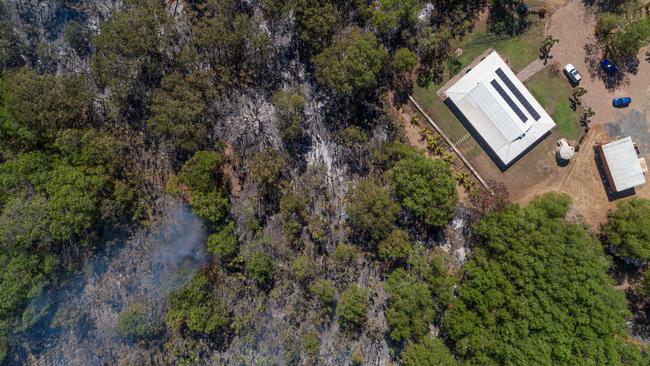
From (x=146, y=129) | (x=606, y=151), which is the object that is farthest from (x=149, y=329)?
(x=606, y=151)

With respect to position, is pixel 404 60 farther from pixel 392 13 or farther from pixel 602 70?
pixel 602 70

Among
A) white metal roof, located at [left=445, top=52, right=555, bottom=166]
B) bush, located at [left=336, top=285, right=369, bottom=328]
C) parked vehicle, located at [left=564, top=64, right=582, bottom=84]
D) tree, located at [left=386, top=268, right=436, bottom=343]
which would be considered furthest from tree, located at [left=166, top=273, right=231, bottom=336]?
parked vehicle, located at [left=564, top=64, right=582, bottom=84]

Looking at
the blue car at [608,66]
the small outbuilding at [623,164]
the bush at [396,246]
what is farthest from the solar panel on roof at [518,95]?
the bush at [396,246]

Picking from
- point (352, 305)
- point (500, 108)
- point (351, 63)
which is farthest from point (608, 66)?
point (352, 305)

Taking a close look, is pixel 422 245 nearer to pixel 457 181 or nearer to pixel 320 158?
pixel 457 181

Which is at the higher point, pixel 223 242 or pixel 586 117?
pixel 586 117

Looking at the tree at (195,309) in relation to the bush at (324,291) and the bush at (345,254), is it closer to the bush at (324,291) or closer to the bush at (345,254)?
the bush at (324,291)
